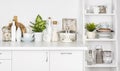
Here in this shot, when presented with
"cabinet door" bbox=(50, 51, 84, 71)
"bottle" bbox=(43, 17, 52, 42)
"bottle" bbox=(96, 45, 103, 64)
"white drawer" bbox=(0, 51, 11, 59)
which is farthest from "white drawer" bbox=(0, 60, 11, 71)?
"bottle" bbox=(96, 45, 103, 64)

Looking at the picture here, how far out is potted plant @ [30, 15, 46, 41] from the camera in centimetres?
349

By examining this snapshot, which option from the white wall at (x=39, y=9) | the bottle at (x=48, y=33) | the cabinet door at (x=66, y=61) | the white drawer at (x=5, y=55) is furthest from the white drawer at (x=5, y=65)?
the white wall at (x=39, y=9)

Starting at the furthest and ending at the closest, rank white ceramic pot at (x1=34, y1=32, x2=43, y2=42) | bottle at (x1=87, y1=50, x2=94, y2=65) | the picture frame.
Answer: the picture frame → white ceramic pot at (x1=34, y1=32, x2=43, y2=42) → bottle at (x1=87, y1=50, x2=94, y2=65)

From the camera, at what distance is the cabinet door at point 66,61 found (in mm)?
2920

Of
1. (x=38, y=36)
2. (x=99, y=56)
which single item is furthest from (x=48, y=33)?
(x=99, y=56)

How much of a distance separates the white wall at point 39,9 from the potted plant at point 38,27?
161 millimetres

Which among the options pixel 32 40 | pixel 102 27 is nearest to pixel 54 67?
pixel 32 40

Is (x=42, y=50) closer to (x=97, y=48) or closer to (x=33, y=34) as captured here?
(x=33, y=34)

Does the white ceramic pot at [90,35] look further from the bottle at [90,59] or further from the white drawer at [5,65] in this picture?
the white drawer at [5,65]

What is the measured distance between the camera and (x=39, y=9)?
3.64 metres

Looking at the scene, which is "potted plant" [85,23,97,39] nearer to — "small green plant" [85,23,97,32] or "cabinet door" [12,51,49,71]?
"small green plant" [85,23,97,32]

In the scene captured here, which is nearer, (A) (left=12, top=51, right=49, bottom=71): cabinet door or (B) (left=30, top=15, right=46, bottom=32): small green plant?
(A) (left=12, top=51, right=49, bottom=71): cabinet door

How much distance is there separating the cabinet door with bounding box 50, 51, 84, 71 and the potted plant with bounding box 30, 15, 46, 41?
640 millimetres

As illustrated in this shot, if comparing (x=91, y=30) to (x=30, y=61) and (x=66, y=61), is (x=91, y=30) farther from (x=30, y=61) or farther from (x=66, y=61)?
(x=30, y=61)
